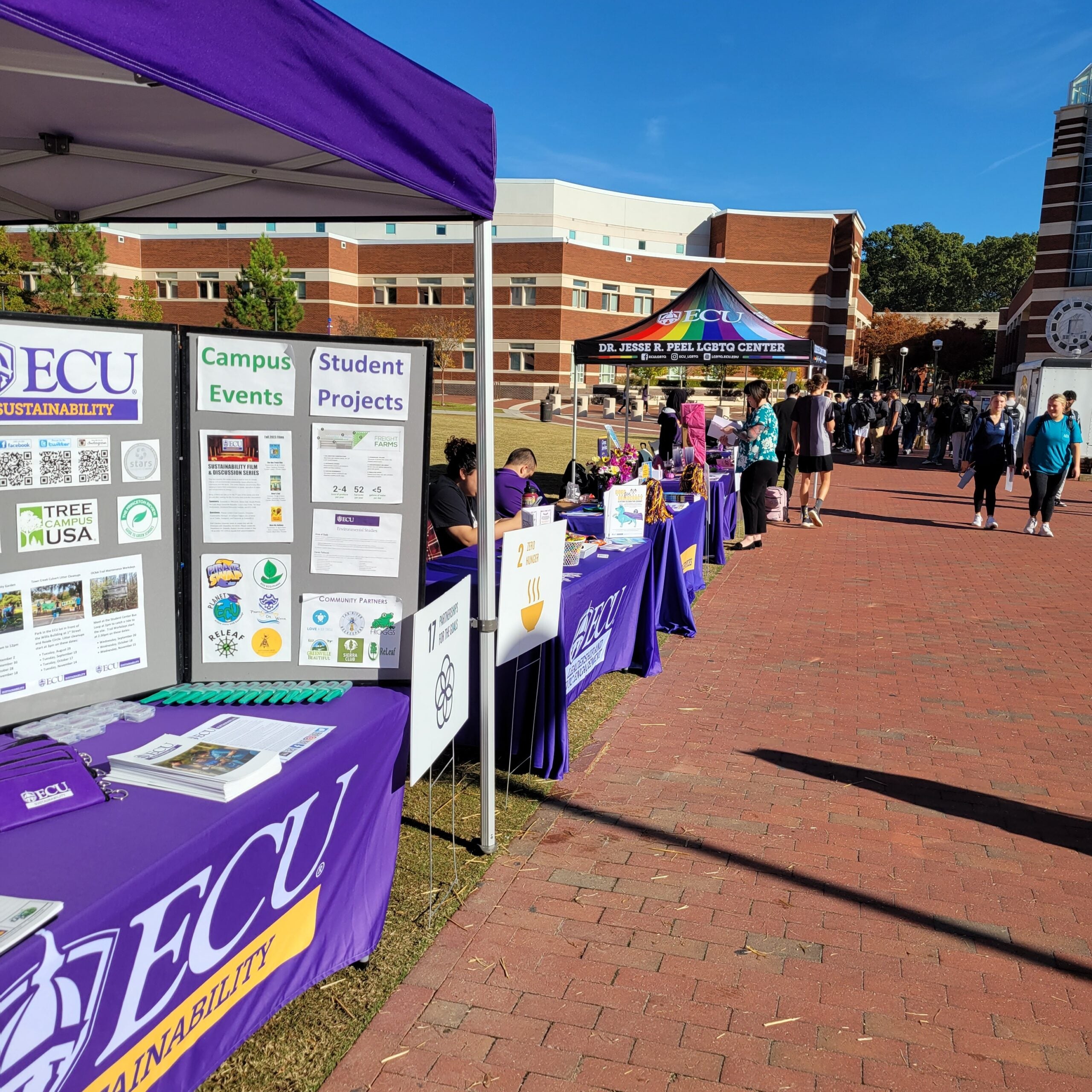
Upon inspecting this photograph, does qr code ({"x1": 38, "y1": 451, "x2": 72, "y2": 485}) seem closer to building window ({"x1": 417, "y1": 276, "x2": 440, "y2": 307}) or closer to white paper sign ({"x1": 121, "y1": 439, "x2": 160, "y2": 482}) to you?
white paper sign ({"x1": 121, "y1": 439, "x2": 160, "y2": 482})

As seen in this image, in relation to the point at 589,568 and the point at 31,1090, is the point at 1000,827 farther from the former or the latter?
the point at 31,1090

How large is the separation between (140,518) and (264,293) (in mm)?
50012

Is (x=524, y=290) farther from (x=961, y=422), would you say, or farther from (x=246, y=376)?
(x=246, y=376)

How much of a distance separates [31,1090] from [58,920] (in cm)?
30

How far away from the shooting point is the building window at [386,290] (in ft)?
195

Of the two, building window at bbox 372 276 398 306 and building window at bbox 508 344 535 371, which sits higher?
building window at bbox 372 276 398 306

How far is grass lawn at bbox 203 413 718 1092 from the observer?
2543mm

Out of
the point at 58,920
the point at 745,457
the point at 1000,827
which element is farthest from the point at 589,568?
the point at 745,457

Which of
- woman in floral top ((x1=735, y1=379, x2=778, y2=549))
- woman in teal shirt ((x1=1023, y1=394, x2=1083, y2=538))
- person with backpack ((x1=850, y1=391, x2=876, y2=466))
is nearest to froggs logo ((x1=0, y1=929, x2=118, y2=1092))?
woman in floral top ((x1=735, y1=379, x2=778, y2=549))

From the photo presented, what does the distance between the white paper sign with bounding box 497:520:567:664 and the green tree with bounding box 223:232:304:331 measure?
4636 cm

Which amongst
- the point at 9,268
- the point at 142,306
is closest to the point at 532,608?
the point at 9,268

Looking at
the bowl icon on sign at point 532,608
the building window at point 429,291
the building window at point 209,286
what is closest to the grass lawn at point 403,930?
the bowl icon on sign at point 532,608

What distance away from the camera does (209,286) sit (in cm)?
5853

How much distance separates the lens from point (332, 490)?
9.61ft
